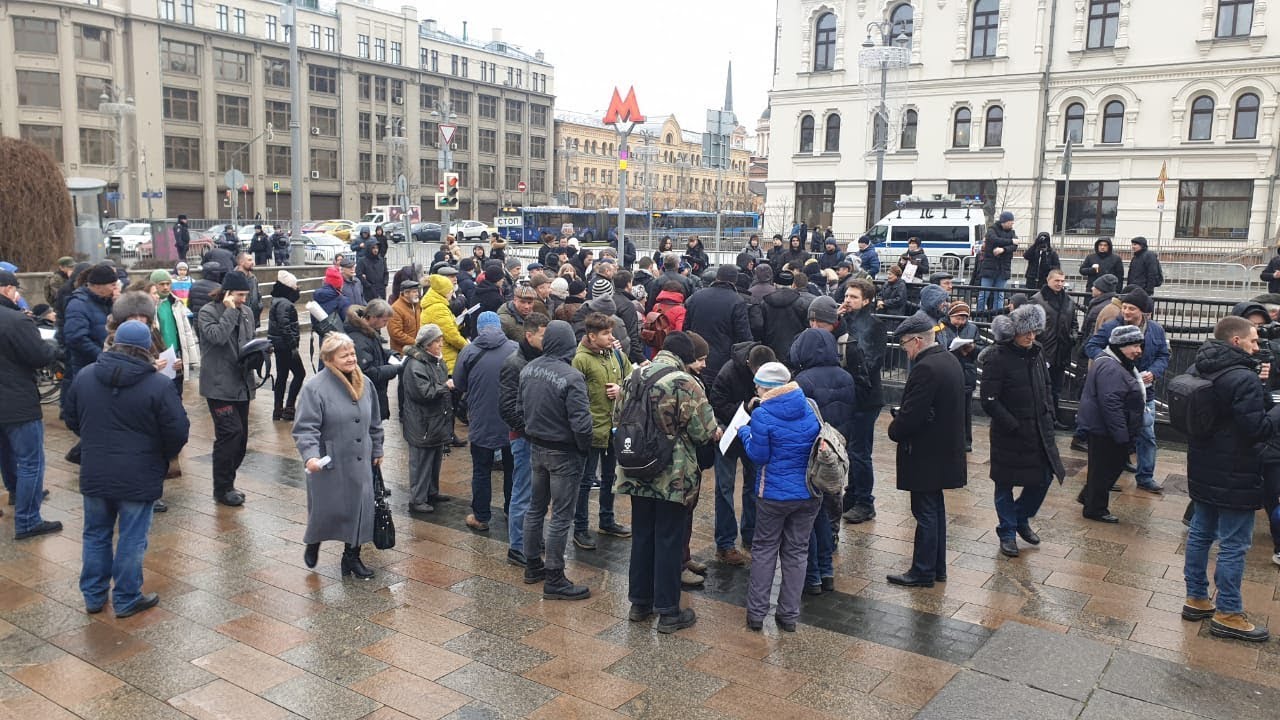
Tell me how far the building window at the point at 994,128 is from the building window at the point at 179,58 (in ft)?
171

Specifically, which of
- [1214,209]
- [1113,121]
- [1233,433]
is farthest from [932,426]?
[1113,121]

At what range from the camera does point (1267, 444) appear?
5.76 m

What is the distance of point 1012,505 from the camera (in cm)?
716

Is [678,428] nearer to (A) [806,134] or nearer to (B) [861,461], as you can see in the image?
(B) [861,461]

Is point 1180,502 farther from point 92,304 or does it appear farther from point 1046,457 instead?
point 92,304

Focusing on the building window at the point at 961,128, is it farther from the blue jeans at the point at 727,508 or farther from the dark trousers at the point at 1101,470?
the blue jeans at the point at 727,508

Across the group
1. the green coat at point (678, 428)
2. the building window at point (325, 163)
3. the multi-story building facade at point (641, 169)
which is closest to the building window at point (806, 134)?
the building window at point (325, 163)

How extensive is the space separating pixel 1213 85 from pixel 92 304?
41611 millimetres

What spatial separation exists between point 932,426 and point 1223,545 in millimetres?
1806

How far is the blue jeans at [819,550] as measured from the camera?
6.30 m

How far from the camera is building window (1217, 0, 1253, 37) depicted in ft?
121

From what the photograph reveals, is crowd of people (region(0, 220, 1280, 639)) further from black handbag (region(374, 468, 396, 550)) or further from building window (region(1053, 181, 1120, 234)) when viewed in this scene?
building window (region(1053, 181, 1120, 234))

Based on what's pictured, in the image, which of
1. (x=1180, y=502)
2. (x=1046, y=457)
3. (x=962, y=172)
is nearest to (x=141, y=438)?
(x=1046, y=457)

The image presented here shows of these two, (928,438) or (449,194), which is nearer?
(928,438)
